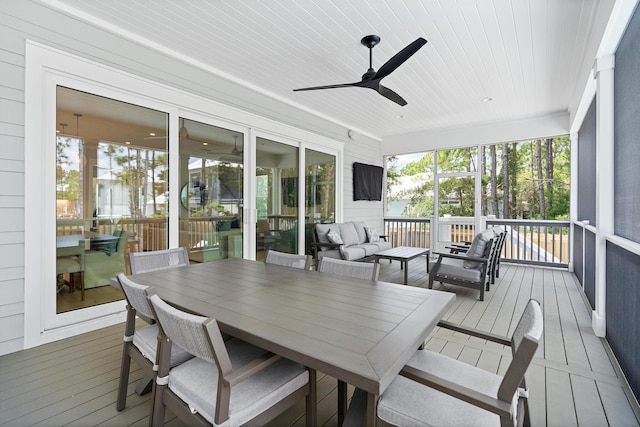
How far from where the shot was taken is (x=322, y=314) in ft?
4.70

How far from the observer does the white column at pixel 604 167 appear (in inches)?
105

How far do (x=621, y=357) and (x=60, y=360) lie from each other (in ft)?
14.0

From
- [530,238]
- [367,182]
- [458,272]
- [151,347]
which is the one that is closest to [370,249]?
[458,272]

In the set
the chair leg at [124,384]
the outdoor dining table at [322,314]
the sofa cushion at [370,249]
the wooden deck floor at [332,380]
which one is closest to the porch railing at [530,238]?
the sofa cushion at [370,249]

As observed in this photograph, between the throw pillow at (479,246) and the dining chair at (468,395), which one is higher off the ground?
the throw pillow at (479,246)

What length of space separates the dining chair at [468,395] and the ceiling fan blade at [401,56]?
6.81ft

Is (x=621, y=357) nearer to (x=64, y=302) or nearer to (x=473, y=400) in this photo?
(x=473, y=400)

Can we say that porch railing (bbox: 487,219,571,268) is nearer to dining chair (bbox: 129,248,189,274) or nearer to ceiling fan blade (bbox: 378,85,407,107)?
ceiling fan blade (bbox: 378,85,407,107)

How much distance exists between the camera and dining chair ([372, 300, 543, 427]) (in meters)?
0.97

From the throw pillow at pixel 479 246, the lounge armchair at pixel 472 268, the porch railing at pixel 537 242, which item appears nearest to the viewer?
the lounge armchair at pixel 472 268

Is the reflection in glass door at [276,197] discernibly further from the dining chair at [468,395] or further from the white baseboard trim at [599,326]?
the white baseboard trim at [599,326]

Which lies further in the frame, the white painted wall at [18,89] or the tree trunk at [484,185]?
the tree trunk at [484,185]

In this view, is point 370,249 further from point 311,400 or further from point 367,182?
point 311,400

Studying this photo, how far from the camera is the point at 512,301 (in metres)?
3.81
